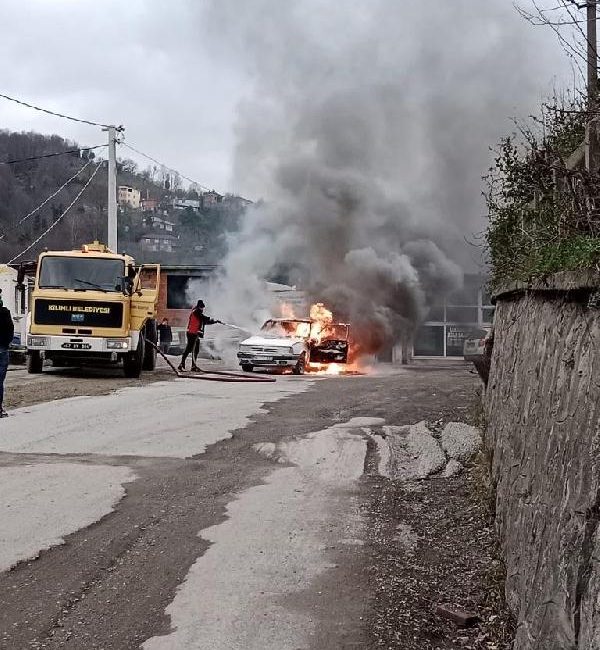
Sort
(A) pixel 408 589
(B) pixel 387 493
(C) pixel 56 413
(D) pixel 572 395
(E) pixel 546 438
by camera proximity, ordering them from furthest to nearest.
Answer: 1. (C) pixel 56 413
2. (B) pixel 387 493
3. (A) pixel 408 589
4. (E) pixel 546 438
5. (D) pixel 572 395

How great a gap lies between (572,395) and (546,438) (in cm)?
46

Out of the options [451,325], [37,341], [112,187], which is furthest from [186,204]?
[37,341]

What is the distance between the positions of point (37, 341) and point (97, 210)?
2663 centimetres

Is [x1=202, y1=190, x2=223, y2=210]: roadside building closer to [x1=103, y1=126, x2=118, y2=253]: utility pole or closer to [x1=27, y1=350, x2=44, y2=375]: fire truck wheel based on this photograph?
[x1=103, y1=126, x2=118, y2=253]: utility pole

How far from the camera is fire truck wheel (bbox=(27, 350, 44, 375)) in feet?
57.8

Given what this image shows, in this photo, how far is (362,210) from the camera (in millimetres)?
28375

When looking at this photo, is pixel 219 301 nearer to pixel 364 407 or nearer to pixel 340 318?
pixel 340 318

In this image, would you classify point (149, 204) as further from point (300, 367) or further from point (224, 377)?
point (224, 377)

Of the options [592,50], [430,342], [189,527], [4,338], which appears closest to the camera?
[592,50]

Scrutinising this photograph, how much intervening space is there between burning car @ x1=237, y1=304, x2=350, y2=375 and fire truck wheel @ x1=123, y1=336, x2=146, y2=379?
349 centimetres

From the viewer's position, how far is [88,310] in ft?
55.4

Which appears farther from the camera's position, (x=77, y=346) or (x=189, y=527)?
(x=77, y=346)

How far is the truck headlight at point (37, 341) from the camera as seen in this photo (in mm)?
16922

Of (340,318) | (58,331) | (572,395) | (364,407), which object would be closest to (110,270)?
(58,331)
